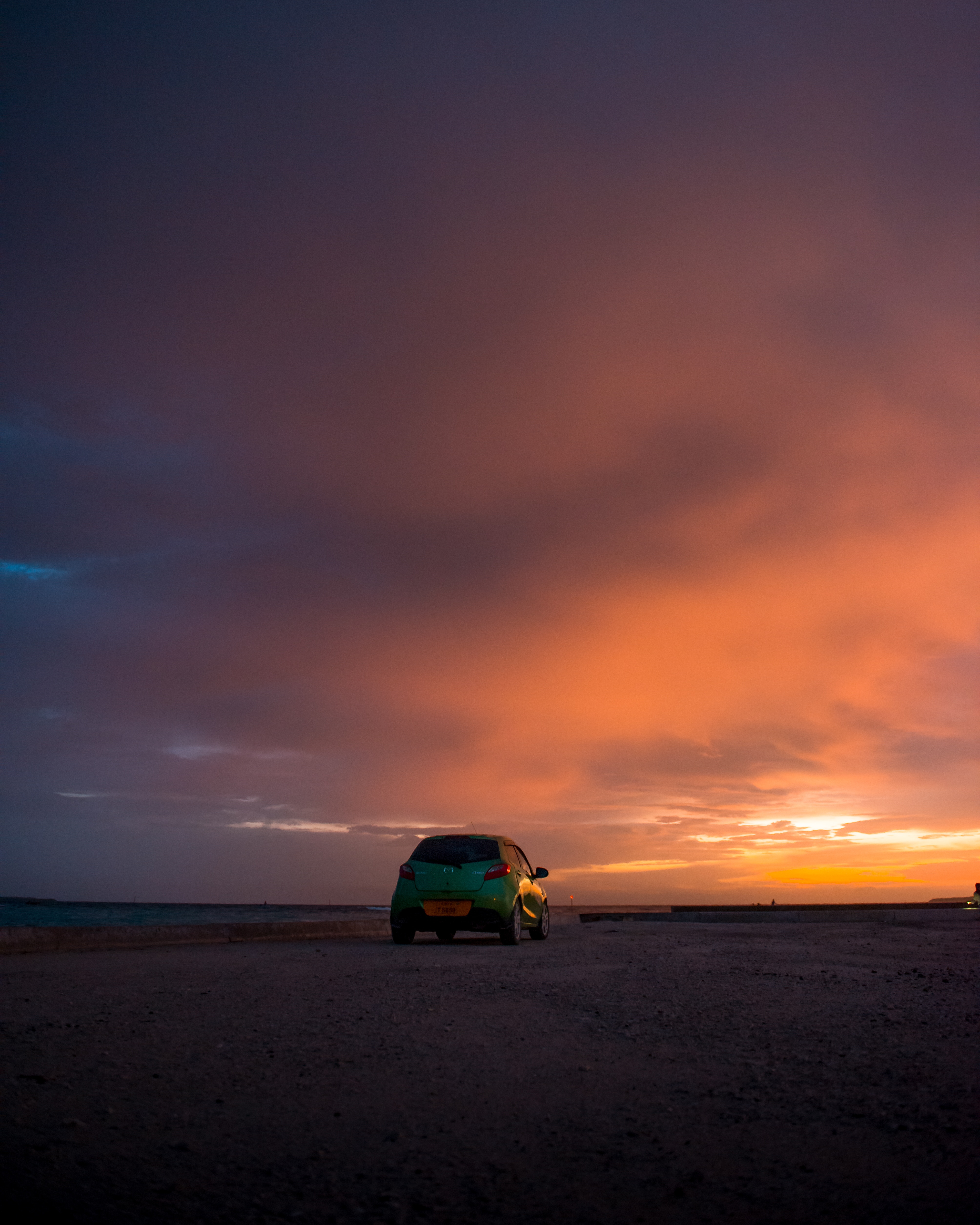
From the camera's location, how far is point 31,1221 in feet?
9.36

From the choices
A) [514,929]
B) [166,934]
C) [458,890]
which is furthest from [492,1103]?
[166,934]

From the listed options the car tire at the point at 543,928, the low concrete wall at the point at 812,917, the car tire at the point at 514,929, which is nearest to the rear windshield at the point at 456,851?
the car tire at the point at 514,929

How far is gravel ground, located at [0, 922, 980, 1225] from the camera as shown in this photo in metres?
3.08

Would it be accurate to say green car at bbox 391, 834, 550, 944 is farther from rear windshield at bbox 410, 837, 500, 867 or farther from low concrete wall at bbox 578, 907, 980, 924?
low concrete wall at bbox 578, 907, 980, 924

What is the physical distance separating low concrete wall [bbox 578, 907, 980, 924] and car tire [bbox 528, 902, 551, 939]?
10195 millimetres

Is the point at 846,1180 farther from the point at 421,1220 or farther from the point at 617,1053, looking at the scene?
the point at 617,1053

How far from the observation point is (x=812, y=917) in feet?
87.5

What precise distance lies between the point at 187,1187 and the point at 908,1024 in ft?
15.5

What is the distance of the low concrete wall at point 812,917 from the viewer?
80.6ft

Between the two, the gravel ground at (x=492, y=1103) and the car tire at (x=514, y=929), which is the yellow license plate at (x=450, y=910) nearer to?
the car tire at (x=514, y=929)

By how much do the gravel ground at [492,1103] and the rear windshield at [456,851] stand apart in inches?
239

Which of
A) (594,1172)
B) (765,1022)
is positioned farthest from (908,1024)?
(594,1172)

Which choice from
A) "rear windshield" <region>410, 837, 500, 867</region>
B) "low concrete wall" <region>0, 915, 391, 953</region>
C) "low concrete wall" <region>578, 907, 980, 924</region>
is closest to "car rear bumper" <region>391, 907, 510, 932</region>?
"rear windshield" <region>410, 837, 500, 867</region>

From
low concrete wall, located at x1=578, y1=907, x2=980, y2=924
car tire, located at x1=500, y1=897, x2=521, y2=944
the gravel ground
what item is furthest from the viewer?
low concrete wall, located at x1=578, y1=907, x2=980, y2=924
